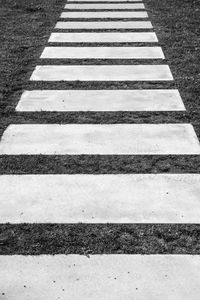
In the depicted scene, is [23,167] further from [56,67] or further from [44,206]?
[56,67]

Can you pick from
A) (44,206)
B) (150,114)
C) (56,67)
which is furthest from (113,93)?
(44,206)

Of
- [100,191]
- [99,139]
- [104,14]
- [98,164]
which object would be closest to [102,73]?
[99,139]

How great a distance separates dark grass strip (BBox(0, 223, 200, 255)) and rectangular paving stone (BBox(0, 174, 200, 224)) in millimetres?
86

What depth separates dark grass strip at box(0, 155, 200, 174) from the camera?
14.8 feet

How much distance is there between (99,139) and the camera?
510cm

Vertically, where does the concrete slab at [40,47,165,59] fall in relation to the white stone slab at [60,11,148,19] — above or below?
above

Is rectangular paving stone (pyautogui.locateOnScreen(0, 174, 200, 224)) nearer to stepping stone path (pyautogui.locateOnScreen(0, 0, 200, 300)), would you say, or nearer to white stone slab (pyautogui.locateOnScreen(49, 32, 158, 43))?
stepping stone path (pyautogui.locateOnScreen(0, 0, 200, 300))

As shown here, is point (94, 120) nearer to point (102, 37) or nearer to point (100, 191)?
point (100, 191)

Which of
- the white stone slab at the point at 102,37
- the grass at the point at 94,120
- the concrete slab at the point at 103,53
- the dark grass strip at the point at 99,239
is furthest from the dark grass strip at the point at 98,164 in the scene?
the white stone slab at the point at 102,37

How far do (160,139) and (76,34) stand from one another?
4.72 m

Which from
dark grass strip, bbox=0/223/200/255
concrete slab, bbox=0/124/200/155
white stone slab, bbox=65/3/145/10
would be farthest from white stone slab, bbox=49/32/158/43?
dark grass strip, bbox=0/223/200/255

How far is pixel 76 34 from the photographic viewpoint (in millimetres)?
9227

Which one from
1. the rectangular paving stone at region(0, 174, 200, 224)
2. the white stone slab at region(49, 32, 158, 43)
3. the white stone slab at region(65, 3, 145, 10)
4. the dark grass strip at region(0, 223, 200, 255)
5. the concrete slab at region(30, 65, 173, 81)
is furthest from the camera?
the white stone slab at region(65, 3, 145, 10)

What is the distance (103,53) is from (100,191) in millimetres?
4263
